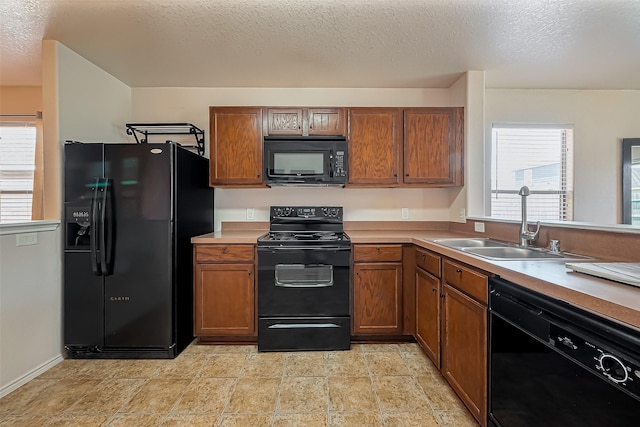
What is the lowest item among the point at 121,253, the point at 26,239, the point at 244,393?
the point at 244,393

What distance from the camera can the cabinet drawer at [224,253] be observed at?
2.38 metres

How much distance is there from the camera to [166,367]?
6.91 feet

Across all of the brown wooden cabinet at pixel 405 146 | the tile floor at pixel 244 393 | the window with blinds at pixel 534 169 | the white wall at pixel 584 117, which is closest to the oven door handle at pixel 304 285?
the tile floor at pixel 244 393

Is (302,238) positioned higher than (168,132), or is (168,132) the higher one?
(168,132)

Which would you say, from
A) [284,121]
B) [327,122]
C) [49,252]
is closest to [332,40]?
[327,122]

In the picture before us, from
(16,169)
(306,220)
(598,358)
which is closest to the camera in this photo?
(598,358)

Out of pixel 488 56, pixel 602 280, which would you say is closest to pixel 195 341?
pixel 602 280

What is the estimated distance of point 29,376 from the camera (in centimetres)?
194

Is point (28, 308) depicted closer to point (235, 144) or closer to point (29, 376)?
point (29, 376)

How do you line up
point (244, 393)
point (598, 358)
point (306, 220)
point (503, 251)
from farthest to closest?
1. point (306, 220)
2. point (503, 251)
3. point (244, 393)
4. point (598, 358)

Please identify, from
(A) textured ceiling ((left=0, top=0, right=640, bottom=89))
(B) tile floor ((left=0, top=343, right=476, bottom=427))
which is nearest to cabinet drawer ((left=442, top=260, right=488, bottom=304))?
(B) tile floor ((left=0, top=343, right=476, bottom=427))

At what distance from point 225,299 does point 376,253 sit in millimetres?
1352

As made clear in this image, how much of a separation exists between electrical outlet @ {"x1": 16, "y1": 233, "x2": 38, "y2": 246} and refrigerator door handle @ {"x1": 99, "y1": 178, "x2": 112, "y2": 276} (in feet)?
1.30

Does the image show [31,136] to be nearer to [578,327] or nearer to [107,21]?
[107,21]
